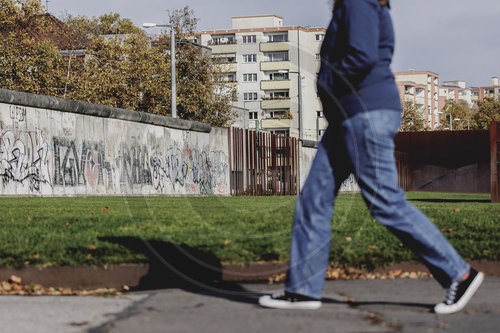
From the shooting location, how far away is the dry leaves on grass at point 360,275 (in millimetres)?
5840

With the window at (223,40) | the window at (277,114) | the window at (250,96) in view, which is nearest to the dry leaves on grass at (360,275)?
the window at (277,114)

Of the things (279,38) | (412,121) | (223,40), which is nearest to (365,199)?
(412,121)

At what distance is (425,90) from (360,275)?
15791 centimetres

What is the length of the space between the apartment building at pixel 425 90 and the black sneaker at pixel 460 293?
484 ft

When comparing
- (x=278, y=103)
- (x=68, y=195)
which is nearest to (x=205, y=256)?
(x=68, y=195)

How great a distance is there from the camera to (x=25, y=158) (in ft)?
56.3

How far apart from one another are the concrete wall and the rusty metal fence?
95 centimetres

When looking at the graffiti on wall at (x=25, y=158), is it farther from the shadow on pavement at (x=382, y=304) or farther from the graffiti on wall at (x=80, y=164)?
the shadow on pavement at (x=382, y=304)

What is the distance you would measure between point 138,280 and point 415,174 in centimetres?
4198

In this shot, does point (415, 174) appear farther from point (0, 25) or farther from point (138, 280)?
point (138, 280)

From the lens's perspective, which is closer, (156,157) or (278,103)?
(156,157)

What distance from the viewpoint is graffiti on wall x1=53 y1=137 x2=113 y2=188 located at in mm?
18328

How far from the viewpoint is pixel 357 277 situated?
5.86m

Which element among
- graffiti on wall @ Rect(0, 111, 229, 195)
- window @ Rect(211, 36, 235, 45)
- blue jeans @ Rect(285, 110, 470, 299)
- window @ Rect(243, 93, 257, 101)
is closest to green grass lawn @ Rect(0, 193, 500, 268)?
blue jeans @ Rect(285, 110, 470, 299)
